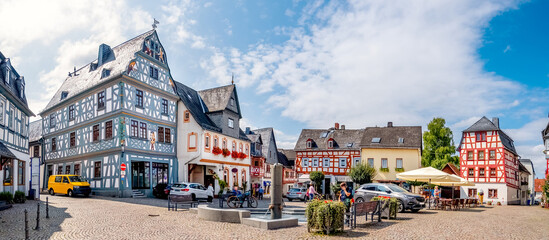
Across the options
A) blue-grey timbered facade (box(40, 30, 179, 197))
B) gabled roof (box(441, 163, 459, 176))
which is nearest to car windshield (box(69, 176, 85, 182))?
blue-grey timbered facade (box(40, 30, 179, 197))

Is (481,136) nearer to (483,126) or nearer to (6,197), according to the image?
(483,126)

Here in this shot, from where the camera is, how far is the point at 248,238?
11930 mm

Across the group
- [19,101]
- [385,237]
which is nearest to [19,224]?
[385,237]

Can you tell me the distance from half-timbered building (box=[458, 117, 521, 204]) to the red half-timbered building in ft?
40.7

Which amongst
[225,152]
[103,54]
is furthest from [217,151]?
[103,54]

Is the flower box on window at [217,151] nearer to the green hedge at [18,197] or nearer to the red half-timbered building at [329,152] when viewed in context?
the green hedge at [18,197]

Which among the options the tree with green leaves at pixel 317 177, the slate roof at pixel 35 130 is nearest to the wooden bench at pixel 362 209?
the tree with green leaves at pixel 317 177

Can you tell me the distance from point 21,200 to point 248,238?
17.5 metres

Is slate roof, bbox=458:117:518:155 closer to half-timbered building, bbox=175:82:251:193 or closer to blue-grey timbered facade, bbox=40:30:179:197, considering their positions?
half-timbered building, bbox=175:82:251:193

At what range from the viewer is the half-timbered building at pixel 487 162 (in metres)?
45.8

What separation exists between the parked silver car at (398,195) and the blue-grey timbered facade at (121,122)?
52.1 feet

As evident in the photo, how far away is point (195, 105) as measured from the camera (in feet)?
128

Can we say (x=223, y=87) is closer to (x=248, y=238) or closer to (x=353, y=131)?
(x=353, y=131)

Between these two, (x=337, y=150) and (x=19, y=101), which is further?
(x=337, y=150)
